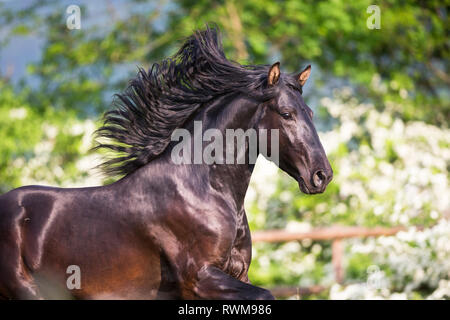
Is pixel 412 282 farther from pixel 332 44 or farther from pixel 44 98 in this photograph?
pixel 44 98

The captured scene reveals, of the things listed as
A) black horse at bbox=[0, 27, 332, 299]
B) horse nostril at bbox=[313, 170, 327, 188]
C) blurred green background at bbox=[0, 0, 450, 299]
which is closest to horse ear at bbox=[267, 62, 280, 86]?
black horse at bbox=[0, 27, 332, 299]

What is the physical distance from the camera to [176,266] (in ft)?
10.8

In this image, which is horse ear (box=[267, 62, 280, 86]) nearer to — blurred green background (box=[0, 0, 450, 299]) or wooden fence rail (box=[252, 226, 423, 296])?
blurred green background (box=[0, 0, 450, 299])

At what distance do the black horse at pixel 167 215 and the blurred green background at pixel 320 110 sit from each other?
2.98 m

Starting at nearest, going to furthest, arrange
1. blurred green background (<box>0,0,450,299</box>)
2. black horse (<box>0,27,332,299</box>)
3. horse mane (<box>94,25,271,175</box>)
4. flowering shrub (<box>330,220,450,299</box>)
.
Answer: black horse (<box>0,27,332,299</box>)
horse mane (<box>94,25,271,175</box>)
flowering shrub (<box>330,220,450,299</box>)
blurred green background (<box>0,0,450,299</box>)

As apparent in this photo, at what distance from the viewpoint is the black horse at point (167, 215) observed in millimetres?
3328

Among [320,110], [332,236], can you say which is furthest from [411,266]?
[320,110]

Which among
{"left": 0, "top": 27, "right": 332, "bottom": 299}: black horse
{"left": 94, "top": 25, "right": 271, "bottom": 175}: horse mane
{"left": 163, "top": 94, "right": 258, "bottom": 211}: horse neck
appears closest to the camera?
{"left": 0, "top": 27, "right": 332, "bottom": 299}: black horse

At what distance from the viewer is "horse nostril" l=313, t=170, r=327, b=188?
Result: 11.0 ft

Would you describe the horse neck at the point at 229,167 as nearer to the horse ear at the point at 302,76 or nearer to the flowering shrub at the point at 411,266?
the horse ear at the point at 302,76

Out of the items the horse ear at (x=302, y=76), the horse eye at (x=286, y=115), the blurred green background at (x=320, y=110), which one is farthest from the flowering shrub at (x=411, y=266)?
the horse eye at (x=286, y=115)

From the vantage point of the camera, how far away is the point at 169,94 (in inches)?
147

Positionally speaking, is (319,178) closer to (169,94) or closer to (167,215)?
(167,215)
